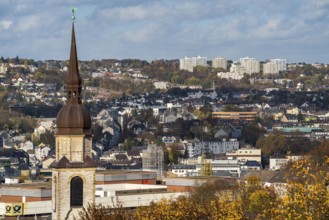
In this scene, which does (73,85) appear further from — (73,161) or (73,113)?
(73,161)

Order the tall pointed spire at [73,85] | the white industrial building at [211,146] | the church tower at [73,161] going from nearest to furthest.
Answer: the church tower at [73,161] < the tall pointed spire at [73,85] < the white industrial building at [211,146]

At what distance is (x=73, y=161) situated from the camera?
42.8m

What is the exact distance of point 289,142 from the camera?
145125 millimetres

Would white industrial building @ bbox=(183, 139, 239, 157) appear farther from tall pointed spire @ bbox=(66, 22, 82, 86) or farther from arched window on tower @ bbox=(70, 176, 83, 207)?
arched window on tower @ bbox=(70, 176, 83, 207)

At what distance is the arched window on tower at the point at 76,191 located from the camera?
140 ft

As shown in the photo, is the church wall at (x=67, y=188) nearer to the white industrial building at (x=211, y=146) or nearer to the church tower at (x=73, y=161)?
the church tower at (x=73, y=161)

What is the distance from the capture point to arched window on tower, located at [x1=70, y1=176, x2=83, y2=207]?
42688mm

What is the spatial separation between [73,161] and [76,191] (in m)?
0.81

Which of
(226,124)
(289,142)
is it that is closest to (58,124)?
(289,142)

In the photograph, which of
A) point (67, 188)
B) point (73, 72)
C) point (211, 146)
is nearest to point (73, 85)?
point (73, 72)

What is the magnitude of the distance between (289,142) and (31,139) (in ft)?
110

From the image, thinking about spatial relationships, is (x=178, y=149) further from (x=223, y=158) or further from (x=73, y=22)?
(x=73, y=22)

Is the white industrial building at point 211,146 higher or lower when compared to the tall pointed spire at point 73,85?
lower

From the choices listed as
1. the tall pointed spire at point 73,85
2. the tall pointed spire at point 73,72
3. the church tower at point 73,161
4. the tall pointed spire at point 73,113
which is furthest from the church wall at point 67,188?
the tall pointed spire at point 73,72
